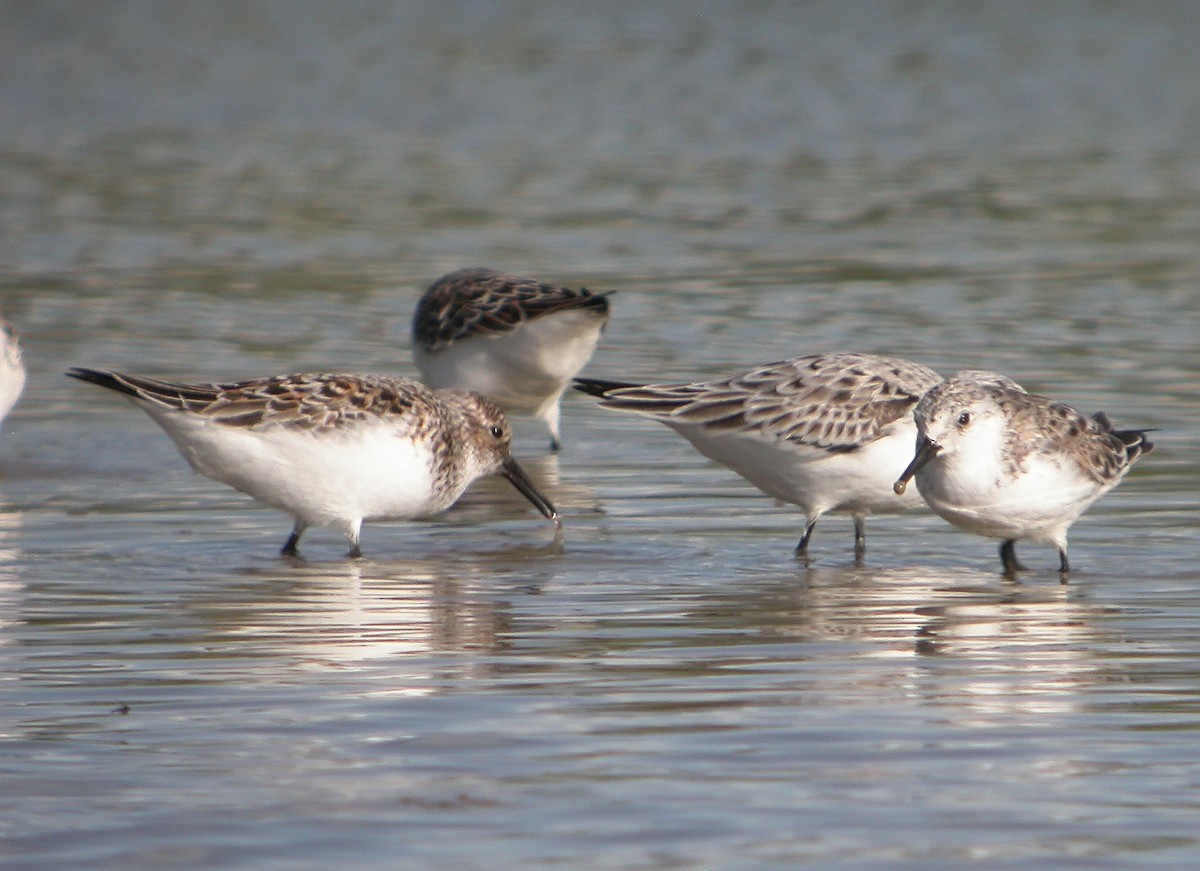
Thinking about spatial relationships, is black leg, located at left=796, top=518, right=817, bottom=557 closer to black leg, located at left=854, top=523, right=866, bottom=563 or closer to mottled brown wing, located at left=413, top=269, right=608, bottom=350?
black leg, located at left=854, top=523, right=866, bottom=563

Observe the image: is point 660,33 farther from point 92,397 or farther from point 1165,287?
point 92,397

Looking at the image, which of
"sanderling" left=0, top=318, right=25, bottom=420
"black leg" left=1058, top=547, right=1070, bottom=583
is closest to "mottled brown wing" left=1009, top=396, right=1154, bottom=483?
"black leg" left=1058, top=547, right=1070, bottom=583

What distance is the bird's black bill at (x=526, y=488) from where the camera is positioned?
11375mm

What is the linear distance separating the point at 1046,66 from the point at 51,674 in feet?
91.7

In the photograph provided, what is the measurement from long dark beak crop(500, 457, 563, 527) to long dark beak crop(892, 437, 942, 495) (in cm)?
218

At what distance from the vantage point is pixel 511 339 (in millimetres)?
14281

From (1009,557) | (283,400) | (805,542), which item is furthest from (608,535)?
(1009,557)

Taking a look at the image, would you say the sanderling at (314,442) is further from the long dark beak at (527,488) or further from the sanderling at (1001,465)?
the sanderling at (1001,465)

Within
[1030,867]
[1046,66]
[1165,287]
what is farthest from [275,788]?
[1046,66]

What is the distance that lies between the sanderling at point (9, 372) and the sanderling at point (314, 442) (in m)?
3.14

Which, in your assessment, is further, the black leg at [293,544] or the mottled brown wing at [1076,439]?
the black leg at [293,544]

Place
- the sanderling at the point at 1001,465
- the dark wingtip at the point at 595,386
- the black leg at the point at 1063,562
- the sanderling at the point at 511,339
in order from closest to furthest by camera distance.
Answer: the sanderling at the point at 1001,465 → the black leg at the point at 1063,562 → the dark wingtip at the point at 595,386 → the sanderling at the point at 511,339

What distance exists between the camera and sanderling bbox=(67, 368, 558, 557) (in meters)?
10.3

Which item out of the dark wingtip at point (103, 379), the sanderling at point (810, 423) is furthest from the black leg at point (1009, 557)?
the dark wingtip at point (103, 379)
